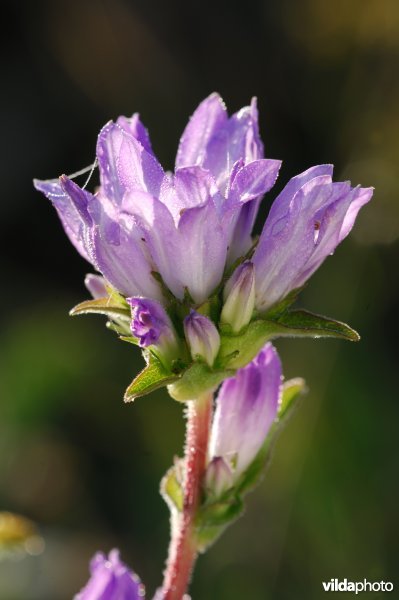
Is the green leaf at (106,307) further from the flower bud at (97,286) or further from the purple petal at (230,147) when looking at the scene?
the purple petal at (230,147)

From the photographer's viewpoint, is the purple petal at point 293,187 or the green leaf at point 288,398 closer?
the purple petal at point 293,187

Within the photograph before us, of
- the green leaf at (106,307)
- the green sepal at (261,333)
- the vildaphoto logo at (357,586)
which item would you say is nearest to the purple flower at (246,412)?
the green sepal at (261,333)

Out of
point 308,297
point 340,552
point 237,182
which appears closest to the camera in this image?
point 237,182

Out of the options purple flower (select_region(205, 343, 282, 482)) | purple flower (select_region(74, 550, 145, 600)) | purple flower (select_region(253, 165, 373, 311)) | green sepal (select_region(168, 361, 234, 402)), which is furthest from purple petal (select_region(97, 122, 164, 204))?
purple flower (select_region(74, 550, 145, 600))

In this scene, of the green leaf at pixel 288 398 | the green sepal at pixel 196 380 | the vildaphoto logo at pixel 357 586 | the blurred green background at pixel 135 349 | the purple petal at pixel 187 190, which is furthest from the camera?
the blurred green background at pixel 135 349

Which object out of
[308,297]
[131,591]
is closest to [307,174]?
[131,591]

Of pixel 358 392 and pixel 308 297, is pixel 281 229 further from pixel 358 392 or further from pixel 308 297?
pixel 308 297
